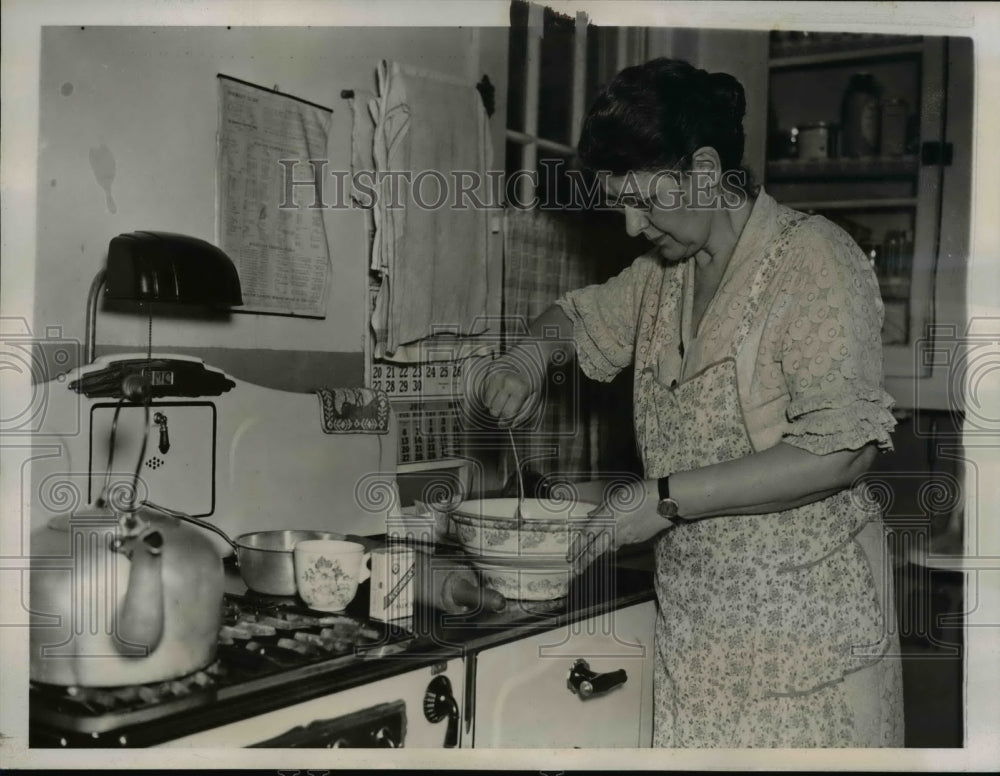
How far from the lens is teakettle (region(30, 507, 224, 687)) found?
104 centimetres

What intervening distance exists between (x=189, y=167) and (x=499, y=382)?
23.0 inches

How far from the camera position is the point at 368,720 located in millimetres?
1145

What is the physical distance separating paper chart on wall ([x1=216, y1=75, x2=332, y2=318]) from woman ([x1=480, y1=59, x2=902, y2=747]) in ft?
1.56

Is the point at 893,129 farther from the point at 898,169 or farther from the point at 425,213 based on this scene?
the point at 425,213

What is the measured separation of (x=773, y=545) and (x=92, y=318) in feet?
3.27

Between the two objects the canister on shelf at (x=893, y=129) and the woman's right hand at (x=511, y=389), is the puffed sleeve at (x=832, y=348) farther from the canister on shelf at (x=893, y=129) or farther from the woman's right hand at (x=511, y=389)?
the canister on shelf at (x=893, y=129)

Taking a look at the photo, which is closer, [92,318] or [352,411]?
[92,318]

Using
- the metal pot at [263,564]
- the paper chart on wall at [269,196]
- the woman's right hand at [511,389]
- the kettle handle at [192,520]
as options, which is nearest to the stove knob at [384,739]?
the metal pot at [263,564]

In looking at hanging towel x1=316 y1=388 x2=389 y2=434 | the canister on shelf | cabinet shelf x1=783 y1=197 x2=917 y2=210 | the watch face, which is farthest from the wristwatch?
the canister on shelf

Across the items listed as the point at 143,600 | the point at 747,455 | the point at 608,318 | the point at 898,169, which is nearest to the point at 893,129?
the point at 898,169

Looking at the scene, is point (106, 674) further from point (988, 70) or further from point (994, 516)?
point (988, 70)

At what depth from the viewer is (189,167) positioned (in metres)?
1.34

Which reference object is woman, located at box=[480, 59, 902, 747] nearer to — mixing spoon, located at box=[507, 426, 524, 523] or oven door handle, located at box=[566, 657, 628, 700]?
oven door handle, located at box=[566, 657, 628, 700]

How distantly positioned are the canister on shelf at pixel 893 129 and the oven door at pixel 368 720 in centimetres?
124
